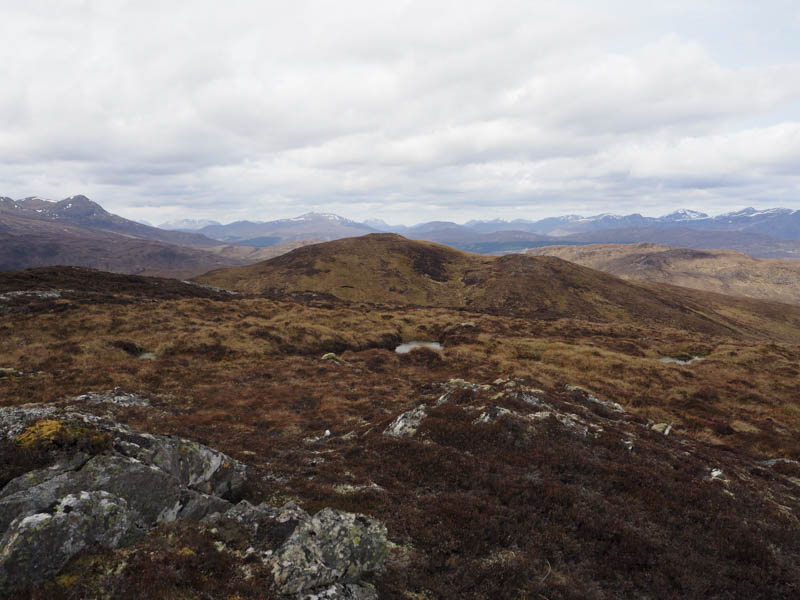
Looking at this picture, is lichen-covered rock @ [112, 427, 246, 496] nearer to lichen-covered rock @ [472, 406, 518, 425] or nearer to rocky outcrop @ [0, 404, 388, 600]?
rocky outcrop @ [0, 404, 388, 600]

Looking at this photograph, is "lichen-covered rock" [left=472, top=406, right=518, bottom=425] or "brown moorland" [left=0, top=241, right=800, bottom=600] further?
"lichen-covered rock" [left=472, top=406, right=518, bottom=425]

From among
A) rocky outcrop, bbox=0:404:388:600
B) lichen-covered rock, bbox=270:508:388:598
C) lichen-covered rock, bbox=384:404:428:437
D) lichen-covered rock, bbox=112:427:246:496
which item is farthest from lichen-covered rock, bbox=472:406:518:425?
lichen-covered rock, bbox=112:427:246:496

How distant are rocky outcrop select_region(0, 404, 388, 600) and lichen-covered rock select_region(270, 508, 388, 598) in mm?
20

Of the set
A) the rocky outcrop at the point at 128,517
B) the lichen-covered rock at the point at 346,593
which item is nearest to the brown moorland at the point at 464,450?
the lichen-covered rock at the point at 346,593

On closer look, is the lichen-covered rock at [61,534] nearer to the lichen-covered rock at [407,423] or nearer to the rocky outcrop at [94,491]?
the rocky outcrop at [94,491]

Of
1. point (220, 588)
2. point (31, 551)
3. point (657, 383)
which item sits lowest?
point (657, 383)

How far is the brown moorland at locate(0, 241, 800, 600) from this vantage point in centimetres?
902

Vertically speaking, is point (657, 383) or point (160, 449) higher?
point (160, 449)

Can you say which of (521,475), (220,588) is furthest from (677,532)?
(220,588)

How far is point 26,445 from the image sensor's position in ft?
30.9

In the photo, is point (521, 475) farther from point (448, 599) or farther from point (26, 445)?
point (26, 445)

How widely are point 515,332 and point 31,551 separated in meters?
65.1

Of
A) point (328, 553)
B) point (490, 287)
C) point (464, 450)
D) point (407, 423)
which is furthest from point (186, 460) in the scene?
point (490, 287)

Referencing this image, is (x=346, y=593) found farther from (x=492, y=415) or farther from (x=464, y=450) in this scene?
(x=492, y=415)
